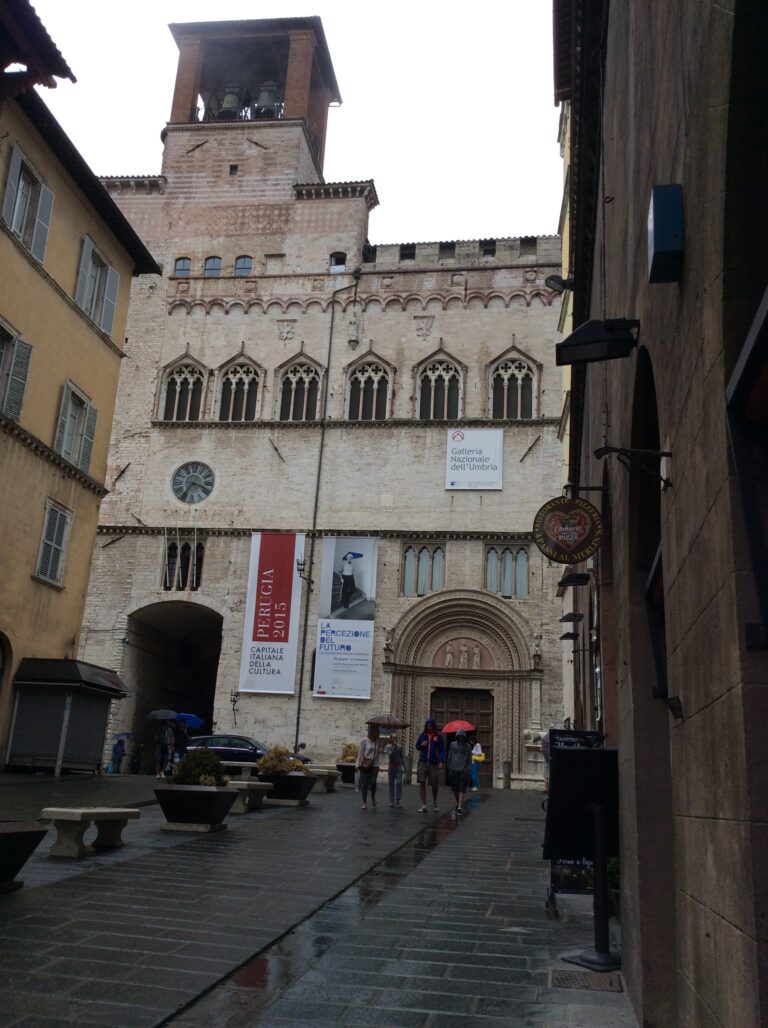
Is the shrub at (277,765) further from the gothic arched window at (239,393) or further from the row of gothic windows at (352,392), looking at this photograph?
the gothic arched window at (239,393)

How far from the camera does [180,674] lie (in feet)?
119

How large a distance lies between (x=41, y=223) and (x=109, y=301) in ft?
Answer: 10.7

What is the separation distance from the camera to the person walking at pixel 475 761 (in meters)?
25.5

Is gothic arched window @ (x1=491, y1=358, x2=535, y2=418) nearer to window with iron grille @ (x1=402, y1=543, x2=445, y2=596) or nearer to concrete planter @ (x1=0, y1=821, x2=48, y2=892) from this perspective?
window with iron grille @ (x1=402, y1=543, x2=445, y2=596)

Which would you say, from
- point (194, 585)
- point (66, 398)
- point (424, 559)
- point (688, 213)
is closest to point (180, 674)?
point (194, 585)

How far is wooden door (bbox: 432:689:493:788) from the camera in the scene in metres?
30.2

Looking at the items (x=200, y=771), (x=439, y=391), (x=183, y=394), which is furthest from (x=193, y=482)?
(x=200, y=771)

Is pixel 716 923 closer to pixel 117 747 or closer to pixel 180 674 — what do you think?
pixel 117 747

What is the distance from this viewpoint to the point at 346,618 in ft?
100

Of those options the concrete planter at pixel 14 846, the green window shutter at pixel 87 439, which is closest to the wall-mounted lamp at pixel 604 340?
the concrete planter at pixel 14 846

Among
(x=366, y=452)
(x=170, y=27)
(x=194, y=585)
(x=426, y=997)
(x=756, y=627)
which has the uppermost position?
(x=170, y=27)

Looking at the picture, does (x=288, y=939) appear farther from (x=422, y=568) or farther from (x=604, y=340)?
(x=422, y=568)

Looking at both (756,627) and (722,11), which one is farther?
(722,11)

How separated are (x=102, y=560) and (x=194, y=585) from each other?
3676 mm
